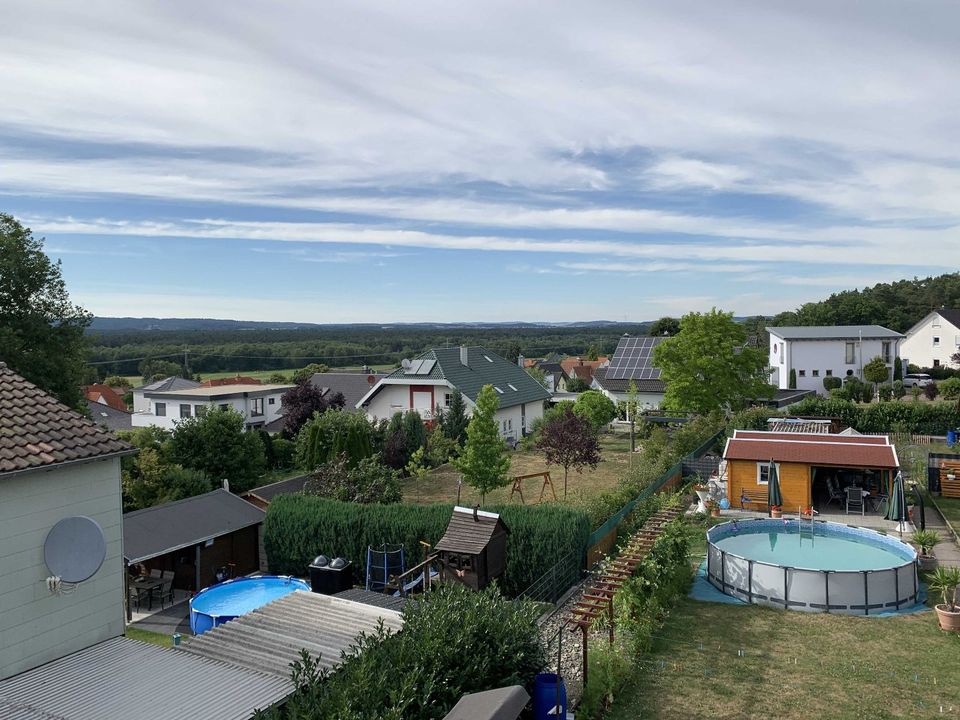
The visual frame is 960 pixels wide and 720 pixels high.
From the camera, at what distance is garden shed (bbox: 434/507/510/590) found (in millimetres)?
15117

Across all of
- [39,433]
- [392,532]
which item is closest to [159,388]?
[392,532]

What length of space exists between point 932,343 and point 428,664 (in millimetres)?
75877

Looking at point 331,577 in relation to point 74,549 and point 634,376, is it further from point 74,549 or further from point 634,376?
point 634,376

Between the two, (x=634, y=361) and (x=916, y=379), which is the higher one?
(x=634, y=361)

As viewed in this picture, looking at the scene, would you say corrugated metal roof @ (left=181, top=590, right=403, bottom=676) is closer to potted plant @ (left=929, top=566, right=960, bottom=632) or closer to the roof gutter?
the roof gutter

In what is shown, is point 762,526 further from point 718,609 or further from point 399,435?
point 399,435

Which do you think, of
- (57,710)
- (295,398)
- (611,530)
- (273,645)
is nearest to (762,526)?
(611,530)

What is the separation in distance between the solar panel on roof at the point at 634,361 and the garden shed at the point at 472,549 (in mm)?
36441

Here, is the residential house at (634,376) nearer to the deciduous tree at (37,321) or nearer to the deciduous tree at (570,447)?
the deciduous tree at (570,447)

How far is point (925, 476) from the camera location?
28422 mm

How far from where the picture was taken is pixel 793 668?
1250cm

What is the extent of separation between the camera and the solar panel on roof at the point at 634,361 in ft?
170

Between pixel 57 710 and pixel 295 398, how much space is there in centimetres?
3156

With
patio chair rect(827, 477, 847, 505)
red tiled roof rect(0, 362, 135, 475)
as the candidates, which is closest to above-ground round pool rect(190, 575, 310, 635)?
red tiled roof rect(0, 362, 135, 475)
